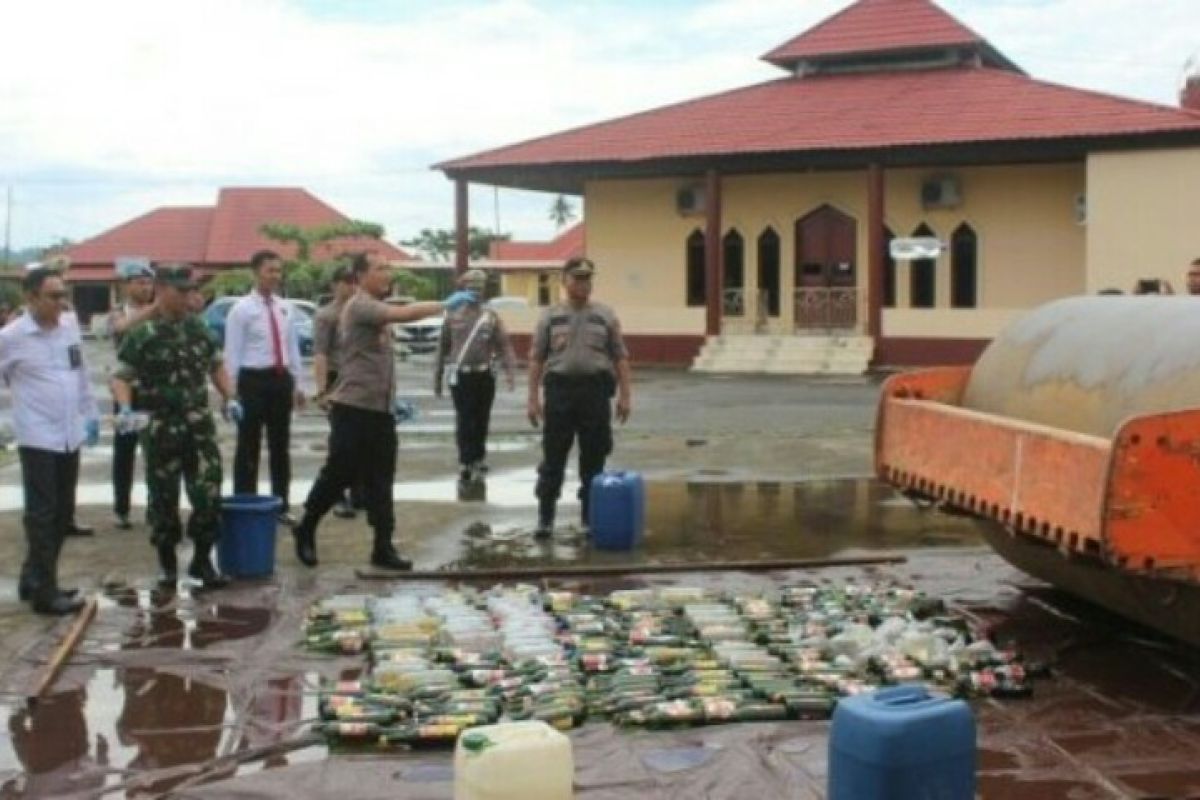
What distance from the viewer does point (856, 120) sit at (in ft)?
103

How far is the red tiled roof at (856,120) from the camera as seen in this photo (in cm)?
2880

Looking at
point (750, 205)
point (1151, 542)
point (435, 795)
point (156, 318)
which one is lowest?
point (435, 795)

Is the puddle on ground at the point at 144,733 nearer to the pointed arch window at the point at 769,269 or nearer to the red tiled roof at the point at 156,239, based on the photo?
the pointed arch window at the point at 769,269

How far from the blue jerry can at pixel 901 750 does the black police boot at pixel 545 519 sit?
545 cm

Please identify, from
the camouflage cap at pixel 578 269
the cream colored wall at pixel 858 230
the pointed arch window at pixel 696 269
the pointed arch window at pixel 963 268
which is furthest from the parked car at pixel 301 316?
the camouflage cap at pixel 578 269

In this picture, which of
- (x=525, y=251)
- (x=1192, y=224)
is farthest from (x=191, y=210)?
(x=1192, y=224)

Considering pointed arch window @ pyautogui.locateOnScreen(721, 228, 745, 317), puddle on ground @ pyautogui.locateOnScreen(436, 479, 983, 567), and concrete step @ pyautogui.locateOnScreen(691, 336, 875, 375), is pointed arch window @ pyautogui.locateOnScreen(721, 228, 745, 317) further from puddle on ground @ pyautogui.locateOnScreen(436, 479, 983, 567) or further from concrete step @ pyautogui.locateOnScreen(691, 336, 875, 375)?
puddle on ground @ pyautogui.locateOnScreen(436, 479, 983, 567)

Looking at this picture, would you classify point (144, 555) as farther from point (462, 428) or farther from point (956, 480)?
point (956, 480)

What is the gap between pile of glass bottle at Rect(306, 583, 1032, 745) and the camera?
5.38 metres

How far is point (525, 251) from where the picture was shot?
230ft

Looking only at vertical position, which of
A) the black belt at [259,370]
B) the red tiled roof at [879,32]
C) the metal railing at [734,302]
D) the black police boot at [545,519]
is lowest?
the black police boot at [545,519]

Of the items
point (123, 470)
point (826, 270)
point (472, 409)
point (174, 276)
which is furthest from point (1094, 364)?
point (826, 270)

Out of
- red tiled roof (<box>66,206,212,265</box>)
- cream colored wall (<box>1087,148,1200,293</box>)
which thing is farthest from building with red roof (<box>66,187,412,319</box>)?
A: cream colored wall (<box>1087,148,1200,293</box>)

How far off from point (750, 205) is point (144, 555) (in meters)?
25.7
